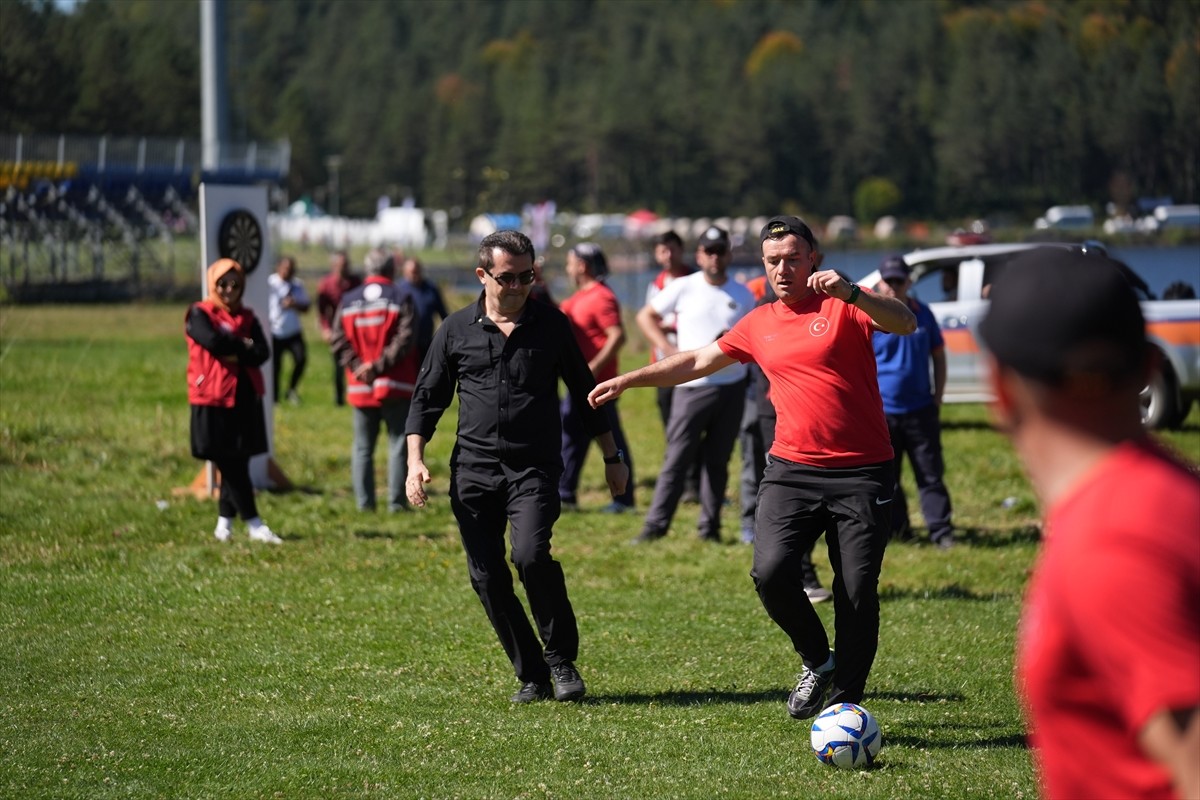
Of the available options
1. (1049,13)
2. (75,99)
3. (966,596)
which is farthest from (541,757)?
(75,99)

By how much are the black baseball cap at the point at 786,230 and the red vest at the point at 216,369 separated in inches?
199

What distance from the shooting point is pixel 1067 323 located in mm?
2092

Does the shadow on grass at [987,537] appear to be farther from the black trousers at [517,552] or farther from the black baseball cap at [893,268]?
the black trousers at [517,552]

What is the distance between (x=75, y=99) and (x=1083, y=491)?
2824 inches

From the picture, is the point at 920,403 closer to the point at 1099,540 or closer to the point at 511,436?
the point at 511,436

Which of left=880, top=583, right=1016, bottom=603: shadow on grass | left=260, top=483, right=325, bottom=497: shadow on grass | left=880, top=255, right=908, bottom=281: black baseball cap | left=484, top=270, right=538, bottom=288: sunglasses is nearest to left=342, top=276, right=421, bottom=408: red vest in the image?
left=260, top=483, right=325, bottom=497: shadow on grass

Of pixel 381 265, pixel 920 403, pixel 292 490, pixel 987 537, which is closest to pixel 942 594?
pixel 920 403

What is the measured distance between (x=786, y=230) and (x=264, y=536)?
5.74 m

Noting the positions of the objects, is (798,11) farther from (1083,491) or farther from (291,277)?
(1083,491)

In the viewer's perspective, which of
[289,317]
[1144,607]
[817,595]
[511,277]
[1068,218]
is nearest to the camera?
[1144,607]

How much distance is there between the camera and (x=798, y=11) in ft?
593

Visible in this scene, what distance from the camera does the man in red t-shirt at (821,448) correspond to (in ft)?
19.0

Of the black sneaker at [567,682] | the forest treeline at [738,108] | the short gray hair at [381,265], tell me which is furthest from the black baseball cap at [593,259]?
the forest treeline at [738,108]

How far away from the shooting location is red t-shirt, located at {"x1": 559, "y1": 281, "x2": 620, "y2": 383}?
1157 cm
